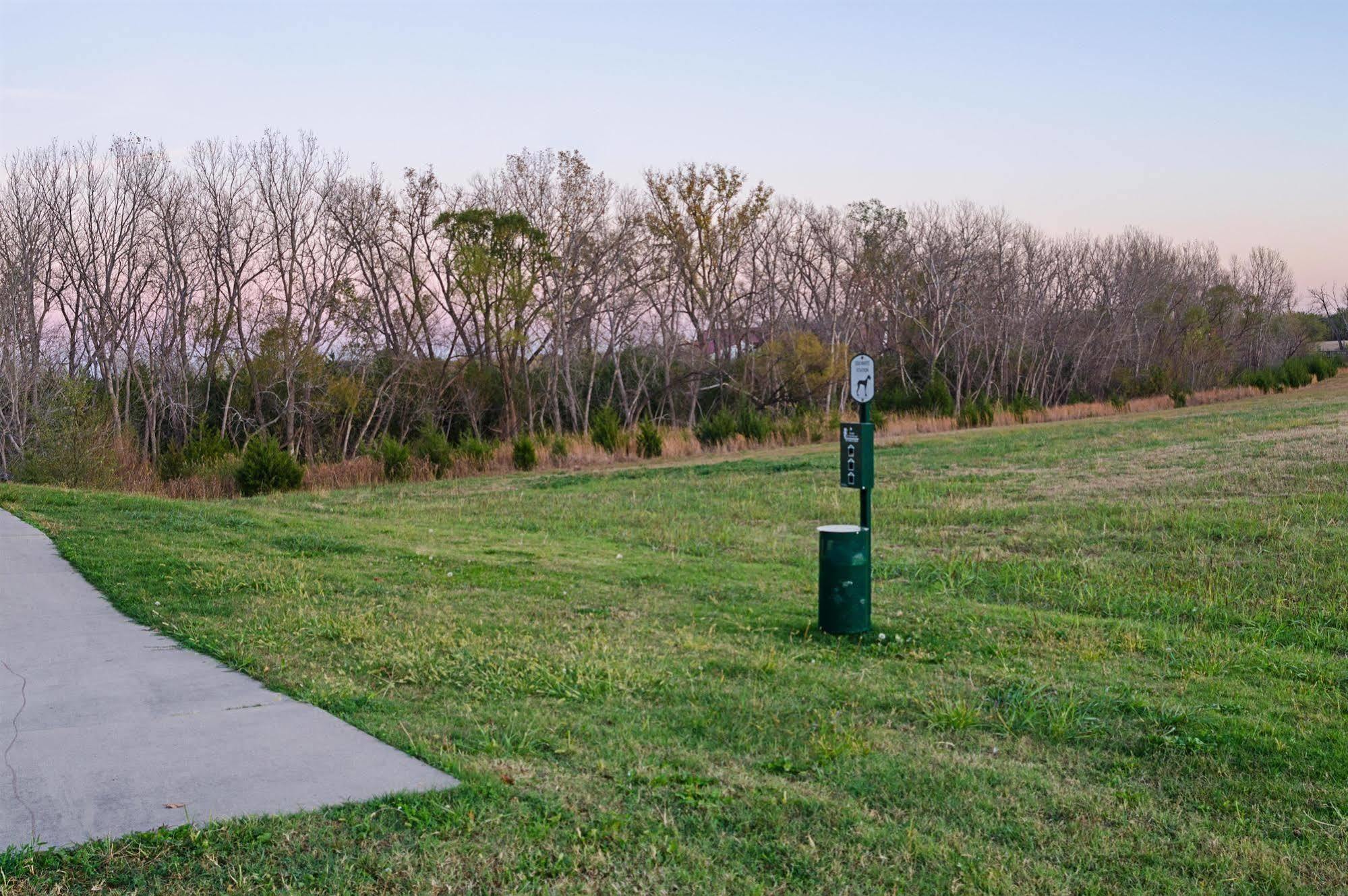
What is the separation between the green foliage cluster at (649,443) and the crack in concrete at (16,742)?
868 inches

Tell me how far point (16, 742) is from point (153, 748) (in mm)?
649

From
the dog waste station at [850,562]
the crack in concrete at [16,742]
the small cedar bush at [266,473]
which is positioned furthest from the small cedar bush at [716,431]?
the crack in concrete at [16,742]

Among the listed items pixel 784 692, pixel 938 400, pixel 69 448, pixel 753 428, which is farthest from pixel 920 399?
pixel 784 692

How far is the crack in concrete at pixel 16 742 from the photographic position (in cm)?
384

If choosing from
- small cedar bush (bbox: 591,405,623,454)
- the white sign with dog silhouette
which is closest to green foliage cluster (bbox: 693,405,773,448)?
small cedar bush (bbox: 591,405,623,454)

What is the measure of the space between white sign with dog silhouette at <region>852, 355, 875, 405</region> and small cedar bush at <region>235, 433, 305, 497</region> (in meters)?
17.7

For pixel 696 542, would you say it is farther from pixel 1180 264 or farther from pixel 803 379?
pixel 1180 264

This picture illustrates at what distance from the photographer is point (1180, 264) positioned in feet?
223

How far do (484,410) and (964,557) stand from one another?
3083cm

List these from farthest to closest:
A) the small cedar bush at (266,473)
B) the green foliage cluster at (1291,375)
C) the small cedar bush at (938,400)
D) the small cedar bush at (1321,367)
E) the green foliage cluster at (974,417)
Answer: the small cedar bush at (1321,367)
the green foliage cluster at (1291,375)
the small cedar bush at (938,400)
the green foliage cluster at (974,417)
the small cedar bush at (266,473)

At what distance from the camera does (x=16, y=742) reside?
4727mm

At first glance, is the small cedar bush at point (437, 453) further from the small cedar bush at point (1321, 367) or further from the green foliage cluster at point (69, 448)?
the small cedar bush at point (1321, 367)

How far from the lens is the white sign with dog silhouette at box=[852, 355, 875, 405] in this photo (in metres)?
7.16

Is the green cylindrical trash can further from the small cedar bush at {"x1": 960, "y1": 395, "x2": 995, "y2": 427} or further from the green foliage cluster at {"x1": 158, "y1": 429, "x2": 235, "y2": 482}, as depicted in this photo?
the small cedar bush at {"x1": 960, "y1": 395, "x2": 995, "y2": 427}
